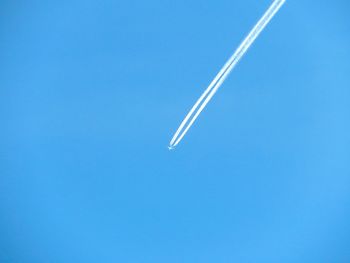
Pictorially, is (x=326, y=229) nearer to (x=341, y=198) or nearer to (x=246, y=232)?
(x=341, y=198)

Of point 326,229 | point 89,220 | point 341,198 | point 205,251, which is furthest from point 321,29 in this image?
point 89,220

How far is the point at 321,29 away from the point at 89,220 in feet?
4.88

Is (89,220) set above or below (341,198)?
above

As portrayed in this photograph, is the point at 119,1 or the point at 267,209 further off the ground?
the point at 119,1

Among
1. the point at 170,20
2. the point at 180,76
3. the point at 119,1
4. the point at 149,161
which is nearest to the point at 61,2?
the point at 119,1

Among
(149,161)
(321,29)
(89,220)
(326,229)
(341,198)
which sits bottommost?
(326,229)

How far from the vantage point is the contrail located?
1.40 meters

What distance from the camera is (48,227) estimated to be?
Answer: 1.42m

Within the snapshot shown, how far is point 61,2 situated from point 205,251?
145 centimetres

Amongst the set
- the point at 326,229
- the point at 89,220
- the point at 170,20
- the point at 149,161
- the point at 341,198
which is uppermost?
the point at 170,20

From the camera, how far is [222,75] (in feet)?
4.63

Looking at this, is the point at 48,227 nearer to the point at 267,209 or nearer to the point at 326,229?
the point at 267,209

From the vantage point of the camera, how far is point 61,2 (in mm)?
1427

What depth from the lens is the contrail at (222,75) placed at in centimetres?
140
